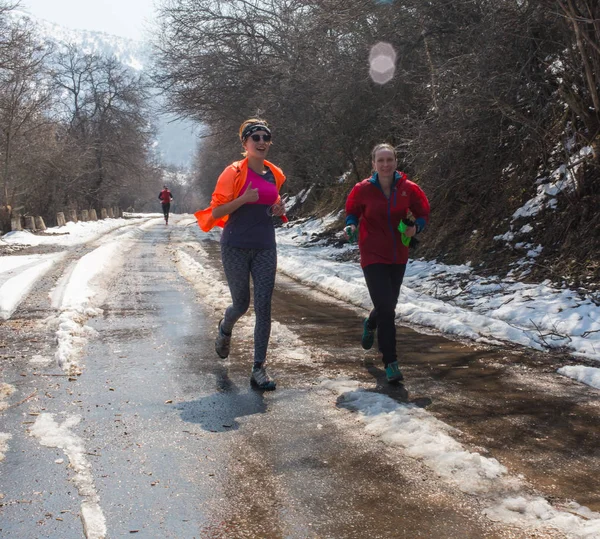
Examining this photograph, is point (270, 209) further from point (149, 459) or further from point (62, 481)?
point (62, 481)

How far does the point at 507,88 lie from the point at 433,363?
591 centimetres

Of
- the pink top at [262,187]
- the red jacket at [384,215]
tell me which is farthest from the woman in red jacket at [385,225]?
the pink top at [262,187]

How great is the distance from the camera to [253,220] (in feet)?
17.0

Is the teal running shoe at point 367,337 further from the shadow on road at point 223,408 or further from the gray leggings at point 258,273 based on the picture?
the shadow on road at point 223,408

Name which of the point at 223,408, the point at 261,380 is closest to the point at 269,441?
the point at 223,408

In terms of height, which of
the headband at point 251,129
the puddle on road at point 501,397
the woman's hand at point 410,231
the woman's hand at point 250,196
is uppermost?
the headband at point 251,129

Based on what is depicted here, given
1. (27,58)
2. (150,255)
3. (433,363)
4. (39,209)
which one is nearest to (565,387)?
(433,363)

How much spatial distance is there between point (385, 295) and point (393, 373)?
0.65 metres

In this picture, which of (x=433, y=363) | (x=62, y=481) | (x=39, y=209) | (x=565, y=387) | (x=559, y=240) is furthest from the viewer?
(x=39, y=209)

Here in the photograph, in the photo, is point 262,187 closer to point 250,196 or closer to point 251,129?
point 250,196

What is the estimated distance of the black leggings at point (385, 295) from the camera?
5263mm

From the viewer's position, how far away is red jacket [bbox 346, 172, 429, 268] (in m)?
5.44

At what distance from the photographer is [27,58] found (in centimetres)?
1970

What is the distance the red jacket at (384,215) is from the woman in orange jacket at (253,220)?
Answer: 2.41 feet
